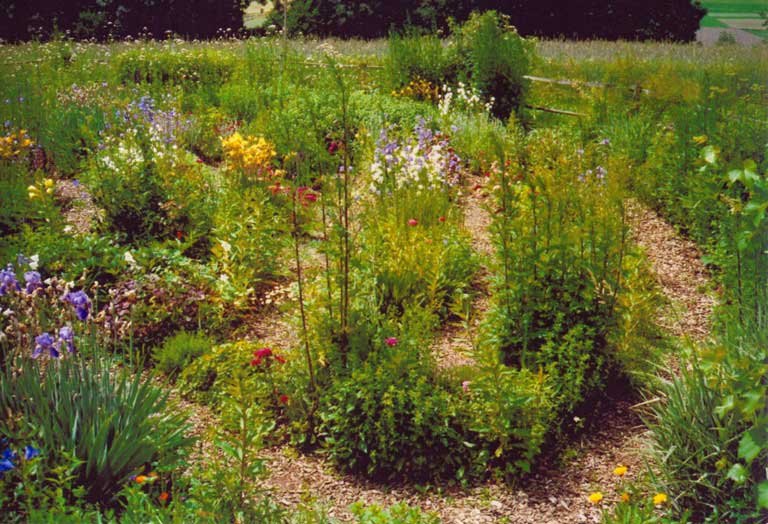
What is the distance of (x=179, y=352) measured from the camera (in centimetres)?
426

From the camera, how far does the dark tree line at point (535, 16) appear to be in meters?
23.8

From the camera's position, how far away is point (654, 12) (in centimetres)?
2392

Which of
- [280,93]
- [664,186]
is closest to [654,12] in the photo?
[280,93]

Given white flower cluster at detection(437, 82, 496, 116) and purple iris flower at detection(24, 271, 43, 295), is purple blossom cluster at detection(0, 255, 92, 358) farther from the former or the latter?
white flower cluster at detection(437, 82, 496, 116)

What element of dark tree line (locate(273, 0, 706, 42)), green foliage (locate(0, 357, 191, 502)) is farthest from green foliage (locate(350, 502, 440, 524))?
dark tree line (locate(273, 0, 706, 42))

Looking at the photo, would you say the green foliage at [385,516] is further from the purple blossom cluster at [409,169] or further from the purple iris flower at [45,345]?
the purple blossom cluster at [409,169]

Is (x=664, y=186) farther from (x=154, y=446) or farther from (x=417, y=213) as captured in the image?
(x=154, y=446)

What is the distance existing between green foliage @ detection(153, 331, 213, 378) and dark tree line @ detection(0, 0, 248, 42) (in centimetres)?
2035

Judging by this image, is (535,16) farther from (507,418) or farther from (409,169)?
(507,418)

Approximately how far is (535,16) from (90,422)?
24.1 m

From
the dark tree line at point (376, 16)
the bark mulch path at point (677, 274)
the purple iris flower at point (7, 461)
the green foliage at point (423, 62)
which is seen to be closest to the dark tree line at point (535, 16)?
the dark tree line at point (376, 16)

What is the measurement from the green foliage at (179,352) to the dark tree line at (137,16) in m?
20.3

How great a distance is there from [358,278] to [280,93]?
229 inches

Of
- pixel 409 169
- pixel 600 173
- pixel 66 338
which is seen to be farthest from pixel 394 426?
pixel 600 173
